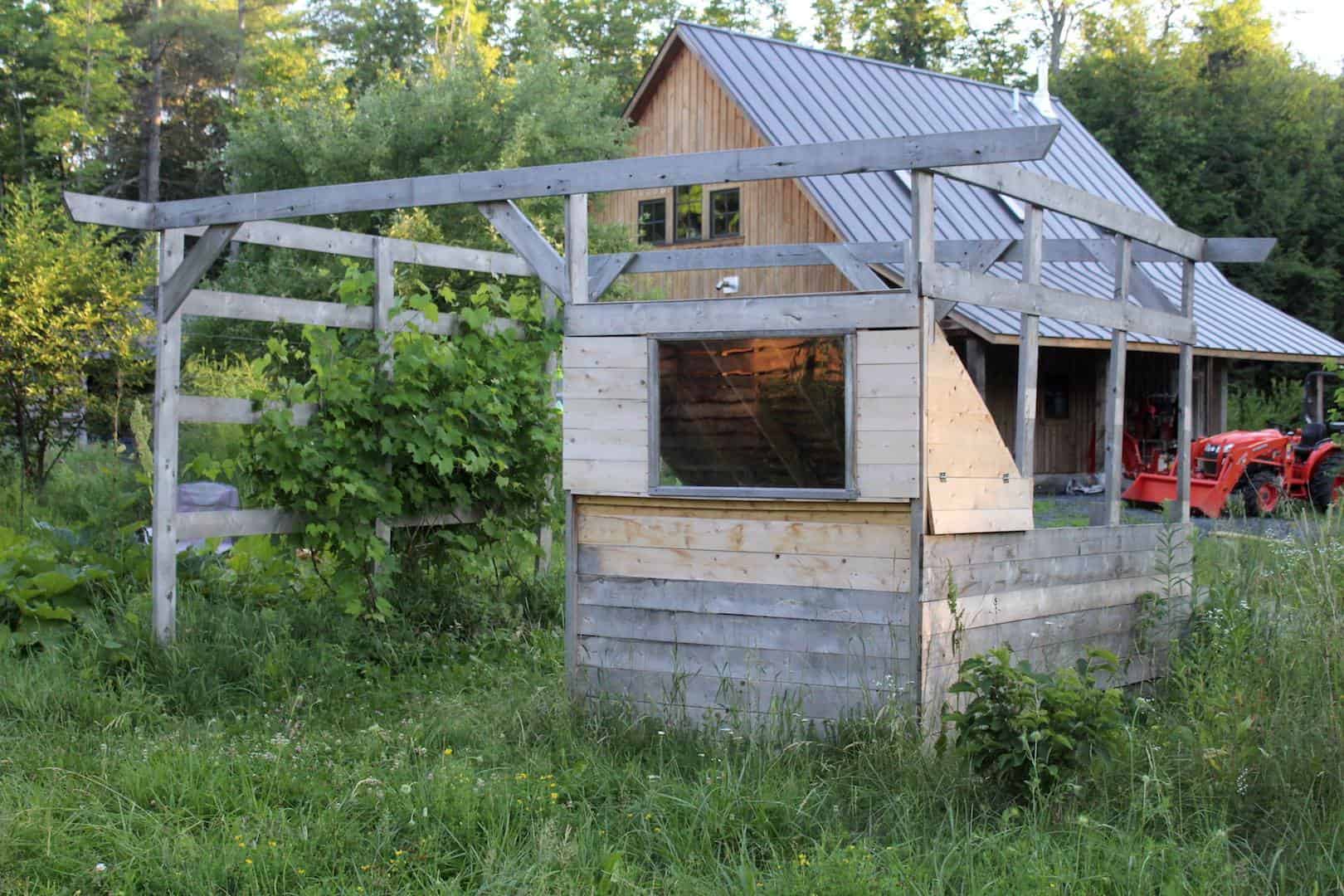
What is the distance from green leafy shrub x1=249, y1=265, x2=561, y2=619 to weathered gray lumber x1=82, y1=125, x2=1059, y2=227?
906mm

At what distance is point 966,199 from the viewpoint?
61.6ft

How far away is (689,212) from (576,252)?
51.2 ft

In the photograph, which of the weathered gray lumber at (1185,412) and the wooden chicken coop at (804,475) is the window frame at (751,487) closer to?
the wooden chicken coop at (804,475)

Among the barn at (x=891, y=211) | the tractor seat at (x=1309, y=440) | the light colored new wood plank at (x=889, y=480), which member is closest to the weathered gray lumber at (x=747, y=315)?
the light colored new wood plank at (x=889, y=480)

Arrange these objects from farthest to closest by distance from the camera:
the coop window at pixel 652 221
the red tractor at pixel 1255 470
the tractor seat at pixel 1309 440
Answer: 1. the coop window at pixel 652 221
2. the tractor seat at pixel 1309 440
3. the red tractor at pixel 1255 470

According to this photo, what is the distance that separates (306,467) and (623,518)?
2.21m

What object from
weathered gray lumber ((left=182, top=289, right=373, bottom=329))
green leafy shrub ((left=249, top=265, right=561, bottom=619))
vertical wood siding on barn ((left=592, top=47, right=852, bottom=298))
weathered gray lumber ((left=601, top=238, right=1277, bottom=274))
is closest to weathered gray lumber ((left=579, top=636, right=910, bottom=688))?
green leafy shrub ((left=249, top=265, right=561, bottom=619))

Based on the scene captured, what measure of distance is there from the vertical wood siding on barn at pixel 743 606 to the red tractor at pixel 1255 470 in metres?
11.2

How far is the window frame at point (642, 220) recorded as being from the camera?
2164 centimetres

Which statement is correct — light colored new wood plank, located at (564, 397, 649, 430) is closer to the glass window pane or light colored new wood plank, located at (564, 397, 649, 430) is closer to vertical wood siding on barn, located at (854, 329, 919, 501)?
vertical wood siding on barn, located at (854, 329, 919, 501)

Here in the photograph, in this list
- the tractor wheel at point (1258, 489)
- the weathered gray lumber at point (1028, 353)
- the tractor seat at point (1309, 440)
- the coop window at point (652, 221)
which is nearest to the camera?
the weathered gray lumber at point (1028, 353)

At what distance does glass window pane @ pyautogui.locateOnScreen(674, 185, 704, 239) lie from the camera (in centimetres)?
2131

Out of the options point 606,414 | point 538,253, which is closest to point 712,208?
point 538,253

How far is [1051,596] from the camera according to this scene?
635cm
